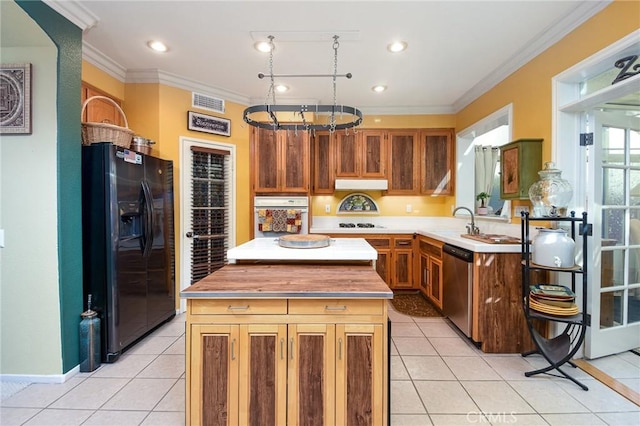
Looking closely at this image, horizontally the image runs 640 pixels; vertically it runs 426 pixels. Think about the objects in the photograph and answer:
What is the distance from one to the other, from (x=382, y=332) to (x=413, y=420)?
0.75 m

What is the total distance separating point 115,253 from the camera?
7.54 ft

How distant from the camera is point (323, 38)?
8.19ft

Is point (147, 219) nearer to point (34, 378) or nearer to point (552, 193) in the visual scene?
point (34, 378)

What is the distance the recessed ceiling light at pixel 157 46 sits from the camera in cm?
260

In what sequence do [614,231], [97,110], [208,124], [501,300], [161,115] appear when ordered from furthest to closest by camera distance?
[208,124] < [161,115] < [97,110] < [501,300] < [614,231]

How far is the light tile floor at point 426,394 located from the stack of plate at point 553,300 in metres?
0.51

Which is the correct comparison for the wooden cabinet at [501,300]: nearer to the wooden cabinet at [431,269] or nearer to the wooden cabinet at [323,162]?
the wooden cabinet at [431,269]

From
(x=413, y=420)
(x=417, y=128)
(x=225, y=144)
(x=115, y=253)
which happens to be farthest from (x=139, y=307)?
(x=417, y=128)

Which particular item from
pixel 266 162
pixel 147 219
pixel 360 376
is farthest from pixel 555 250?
pixel 147 219

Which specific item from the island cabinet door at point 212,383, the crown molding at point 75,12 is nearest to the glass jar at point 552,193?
the island cabinet door at point 212,383

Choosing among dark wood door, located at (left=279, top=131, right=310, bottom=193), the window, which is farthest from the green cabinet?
dark wood door, located at (left=279, top=131, right=310, bottom=193)

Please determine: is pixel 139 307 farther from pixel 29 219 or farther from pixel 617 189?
pixel 617 189

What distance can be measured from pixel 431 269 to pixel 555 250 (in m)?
1.56

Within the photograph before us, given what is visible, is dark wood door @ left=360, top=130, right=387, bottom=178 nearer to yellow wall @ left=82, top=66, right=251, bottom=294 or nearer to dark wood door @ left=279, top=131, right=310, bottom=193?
dark wood door @ left=279, top=131, right=310, bottom=193
